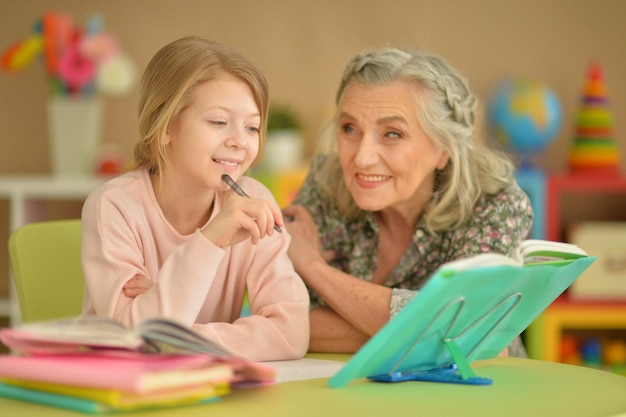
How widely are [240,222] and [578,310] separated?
260 cm

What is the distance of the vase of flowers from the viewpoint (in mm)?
3703

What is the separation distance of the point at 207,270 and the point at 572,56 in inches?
123

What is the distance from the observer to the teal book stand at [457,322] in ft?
3.39

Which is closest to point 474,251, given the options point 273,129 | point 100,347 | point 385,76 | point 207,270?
point 385,76

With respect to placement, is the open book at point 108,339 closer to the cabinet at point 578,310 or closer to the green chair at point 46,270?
the green chair at point 46,270

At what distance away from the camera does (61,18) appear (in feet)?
12.3

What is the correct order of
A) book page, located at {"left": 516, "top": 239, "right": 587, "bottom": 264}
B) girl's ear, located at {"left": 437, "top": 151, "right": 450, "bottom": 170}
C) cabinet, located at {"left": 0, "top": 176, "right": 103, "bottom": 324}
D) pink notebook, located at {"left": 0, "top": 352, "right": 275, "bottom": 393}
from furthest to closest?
cabinet, located at {"left": 0, "top": 176, "right": 103, "bottom": 324} < girl's ear, located at {"left": 437, "top": 151, "right": 450, "bottom": 170} < book page, located at {"left": 516, "top": 239, "right": 587, "bottom": 264} < pink notebook, located at {"left": 0, "top": 352, "right": 275, "bottom": 393}

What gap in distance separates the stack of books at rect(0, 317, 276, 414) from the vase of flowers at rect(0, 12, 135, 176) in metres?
2.77

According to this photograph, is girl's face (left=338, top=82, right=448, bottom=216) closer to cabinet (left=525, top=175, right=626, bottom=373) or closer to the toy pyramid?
cabinet (left=525, top=175, right=626, bottom=373)

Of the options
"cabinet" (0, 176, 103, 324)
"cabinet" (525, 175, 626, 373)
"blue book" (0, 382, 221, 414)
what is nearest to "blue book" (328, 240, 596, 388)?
"blue book" (0, 382, 221, 414)

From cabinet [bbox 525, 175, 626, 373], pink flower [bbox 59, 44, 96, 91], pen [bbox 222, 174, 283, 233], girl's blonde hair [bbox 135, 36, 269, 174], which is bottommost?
cabinet [bbox 525, 175, 626, 373]

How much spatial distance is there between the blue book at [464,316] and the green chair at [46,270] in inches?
29.2

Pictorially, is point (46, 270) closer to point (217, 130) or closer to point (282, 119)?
point (217, 130)

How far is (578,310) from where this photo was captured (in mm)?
3607
